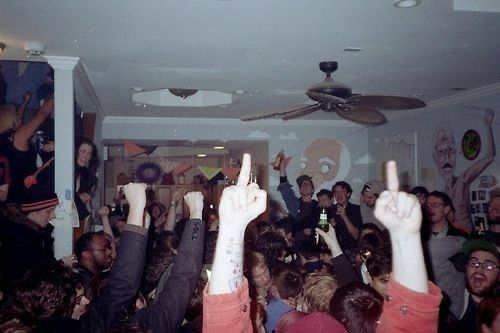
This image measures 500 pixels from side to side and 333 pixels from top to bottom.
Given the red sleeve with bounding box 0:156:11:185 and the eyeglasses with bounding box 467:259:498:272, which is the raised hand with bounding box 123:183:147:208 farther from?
the red sleeve with bounding box 0:156:11:185

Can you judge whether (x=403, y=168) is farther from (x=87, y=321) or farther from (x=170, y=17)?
(x=87, y=321)

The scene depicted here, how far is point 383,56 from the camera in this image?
15.8 ft

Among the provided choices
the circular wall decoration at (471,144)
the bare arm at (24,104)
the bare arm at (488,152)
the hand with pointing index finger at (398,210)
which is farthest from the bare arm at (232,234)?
the circular wall decoration at (471,144)

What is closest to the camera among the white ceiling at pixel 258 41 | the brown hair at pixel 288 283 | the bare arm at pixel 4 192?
the brown hair at pixel 288 283

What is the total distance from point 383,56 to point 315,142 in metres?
4.70

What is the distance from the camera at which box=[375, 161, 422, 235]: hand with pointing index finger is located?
1152 mm

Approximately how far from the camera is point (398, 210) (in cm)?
116

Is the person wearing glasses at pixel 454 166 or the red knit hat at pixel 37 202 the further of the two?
the person wearing glasses at pixel 454 166

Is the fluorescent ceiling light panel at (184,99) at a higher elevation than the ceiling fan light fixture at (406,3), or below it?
higher

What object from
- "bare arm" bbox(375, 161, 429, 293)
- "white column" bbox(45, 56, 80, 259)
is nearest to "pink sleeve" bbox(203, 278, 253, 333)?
"bare arm" bbox(375, 161, 429, 293)

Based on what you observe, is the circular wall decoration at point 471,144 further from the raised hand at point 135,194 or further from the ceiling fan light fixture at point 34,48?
the raised hand at point 135,194

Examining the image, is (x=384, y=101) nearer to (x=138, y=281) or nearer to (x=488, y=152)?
(x=138, y=281)

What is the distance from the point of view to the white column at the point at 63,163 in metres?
4.50

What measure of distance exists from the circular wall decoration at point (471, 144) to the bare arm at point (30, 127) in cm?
561
